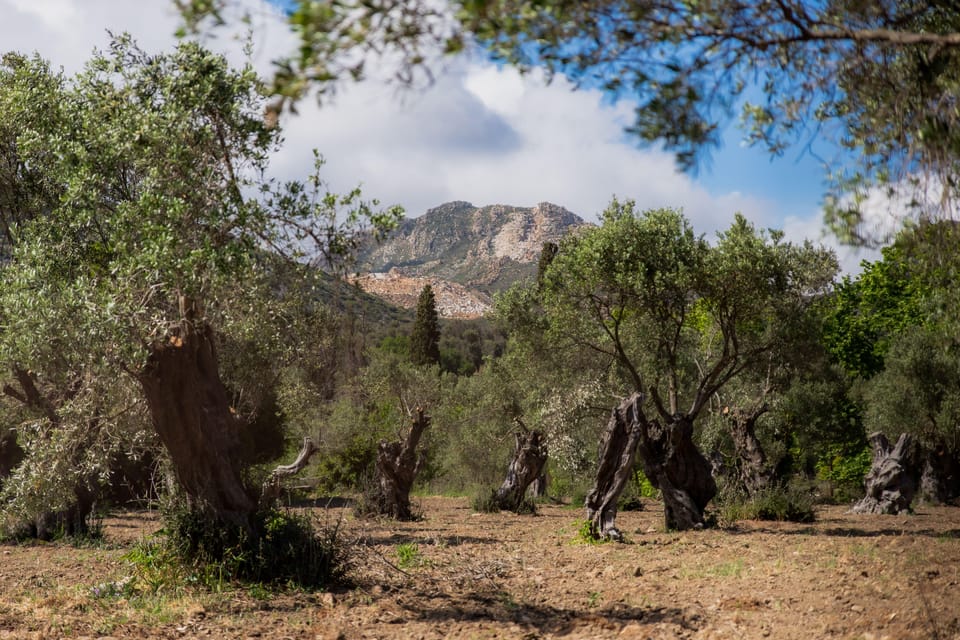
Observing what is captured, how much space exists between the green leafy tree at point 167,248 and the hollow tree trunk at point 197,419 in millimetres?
15

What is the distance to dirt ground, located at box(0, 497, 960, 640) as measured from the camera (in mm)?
7637

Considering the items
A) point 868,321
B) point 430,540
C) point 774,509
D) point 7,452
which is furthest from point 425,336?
point 430,540

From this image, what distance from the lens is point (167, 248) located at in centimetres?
770

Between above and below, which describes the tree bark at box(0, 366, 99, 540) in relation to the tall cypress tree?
below

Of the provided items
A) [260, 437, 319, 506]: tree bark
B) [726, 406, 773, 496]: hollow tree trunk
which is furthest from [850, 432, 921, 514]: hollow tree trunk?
[260, 437, 319, 506]: tree bark

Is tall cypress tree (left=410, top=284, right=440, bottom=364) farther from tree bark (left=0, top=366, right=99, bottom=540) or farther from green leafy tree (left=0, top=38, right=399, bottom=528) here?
green leafy tree (left=0, top=38, right=399, bottom=528)

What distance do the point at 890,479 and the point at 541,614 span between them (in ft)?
48.0

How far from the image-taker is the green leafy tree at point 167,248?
8016 mm

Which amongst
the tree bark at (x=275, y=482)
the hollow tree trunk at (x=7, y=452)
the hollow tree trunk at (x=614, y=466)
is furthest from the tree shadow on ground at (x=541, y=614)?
the hollow tree trunk at (x=7, y=452)

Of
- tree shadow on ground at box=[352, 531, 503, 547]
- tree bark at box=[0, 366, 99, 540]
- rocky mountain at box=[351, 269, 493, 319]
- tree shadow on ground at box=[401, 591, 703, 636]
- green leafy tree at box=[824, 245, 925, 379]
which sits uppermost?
rocky mountain at box=[351, 269, 493, 319]

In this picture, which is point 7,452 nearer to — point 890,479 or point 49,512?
point 49,512

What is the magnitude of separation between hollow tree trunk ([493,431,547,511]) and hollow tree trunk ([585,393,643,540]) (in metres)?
7.66

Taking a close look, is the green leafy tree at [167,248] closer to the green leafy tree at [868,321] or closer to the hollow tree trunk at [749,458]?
the hollow tree trunk at [749,458]

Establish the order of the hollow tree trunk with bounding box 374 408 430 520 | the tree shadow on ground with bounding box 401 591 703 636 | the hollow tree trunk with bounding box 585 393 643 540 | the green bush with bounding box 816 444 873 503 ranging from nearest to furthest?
1. the tree shadow on ground with bounding box 401 591 703 636
2. the hollow tree trunk with bounding box 585 393 643 540
3. the hollow tree trunk with bounding box 374 408 430 520
4. the green bush with bounding box 816 444 873 503
